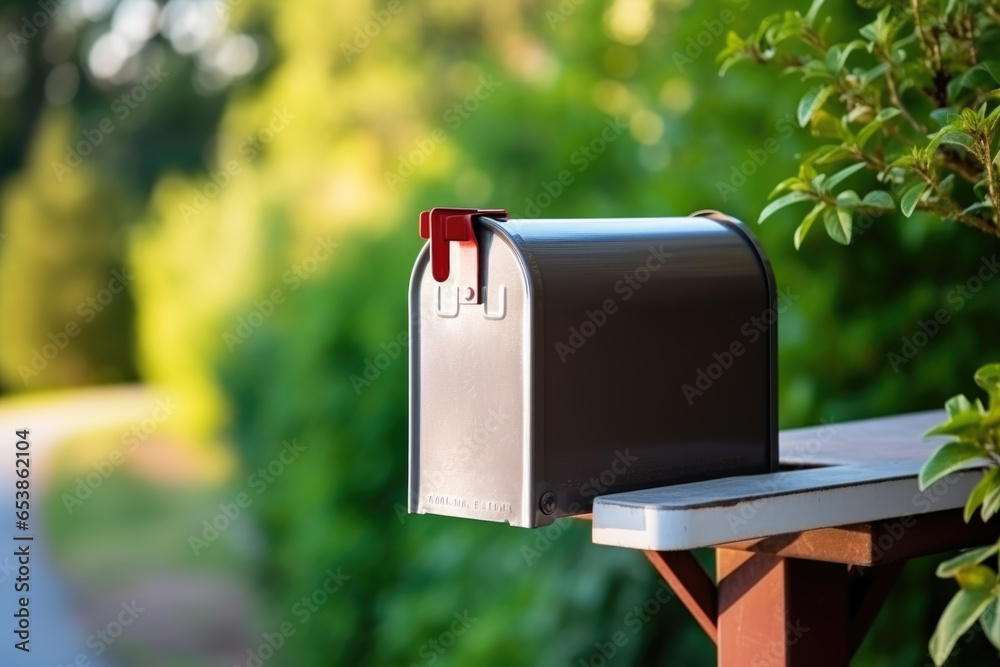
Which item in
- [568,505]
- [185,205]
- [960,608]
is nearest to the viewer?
[960,608]

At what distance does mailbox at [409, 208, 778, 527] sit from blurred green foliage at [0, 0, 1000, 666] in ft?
3.56

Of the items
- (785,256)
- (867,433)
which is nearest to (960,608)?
Result: (867,433)

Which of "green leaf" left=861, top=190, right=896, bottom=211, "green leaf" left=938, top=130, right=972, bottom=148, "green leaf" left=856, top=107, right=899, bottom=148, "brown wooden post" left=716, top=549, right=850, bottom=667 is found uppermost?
"green leaf" left=856, top=107, right=899, bottom=148

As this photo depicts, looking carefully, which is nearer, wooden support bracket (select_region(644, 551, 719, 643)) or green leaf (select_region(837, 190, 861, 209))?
green leaf (select_region(837, 190, 861, 209))

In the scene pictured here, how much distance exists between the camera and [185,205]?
8680 millimetres

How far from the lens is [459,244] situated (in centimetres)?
153

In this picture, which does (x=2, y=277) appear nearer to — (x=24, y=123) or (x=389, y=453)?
(x=24, y=123)

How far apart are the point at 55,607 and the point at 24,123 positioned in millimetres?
9291

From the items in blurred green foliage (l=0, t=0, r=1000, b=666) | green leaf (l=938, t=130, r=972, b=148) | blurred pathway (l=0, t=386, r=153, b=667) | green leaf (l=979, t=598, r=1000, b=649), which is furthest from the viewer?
blurred pathway (l=0, t=386, r=153, b=667)

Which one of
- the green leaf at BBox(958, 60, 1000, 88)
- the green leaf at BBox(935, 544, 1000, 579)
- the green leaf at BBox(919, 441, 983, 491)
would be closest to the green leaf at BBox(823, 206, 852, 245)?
the green leaf at BBox(958, 60, 1000, 88)

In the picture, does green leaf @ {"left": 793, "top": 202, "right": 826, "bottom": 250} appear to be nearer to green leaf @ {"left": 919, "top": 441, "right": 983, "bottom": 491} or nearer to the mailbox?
the mailbox

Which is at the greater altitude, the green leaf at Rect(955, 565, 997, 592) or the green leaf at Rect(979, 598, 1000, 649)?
the green leaf at Rect(955, 565, 997, 592)

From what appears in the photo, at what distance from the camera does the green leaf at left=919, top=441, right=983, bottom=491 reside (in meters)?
1.24

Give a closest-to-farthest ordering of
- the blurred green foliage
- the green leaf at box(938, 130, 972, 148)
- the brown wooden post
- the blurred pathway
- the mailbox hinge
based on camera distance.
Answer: the green leaf at box(938, 130, 972, 148), the mailbox hinge, the brown wooden post, the blurred green foliage, the blurred pathway
